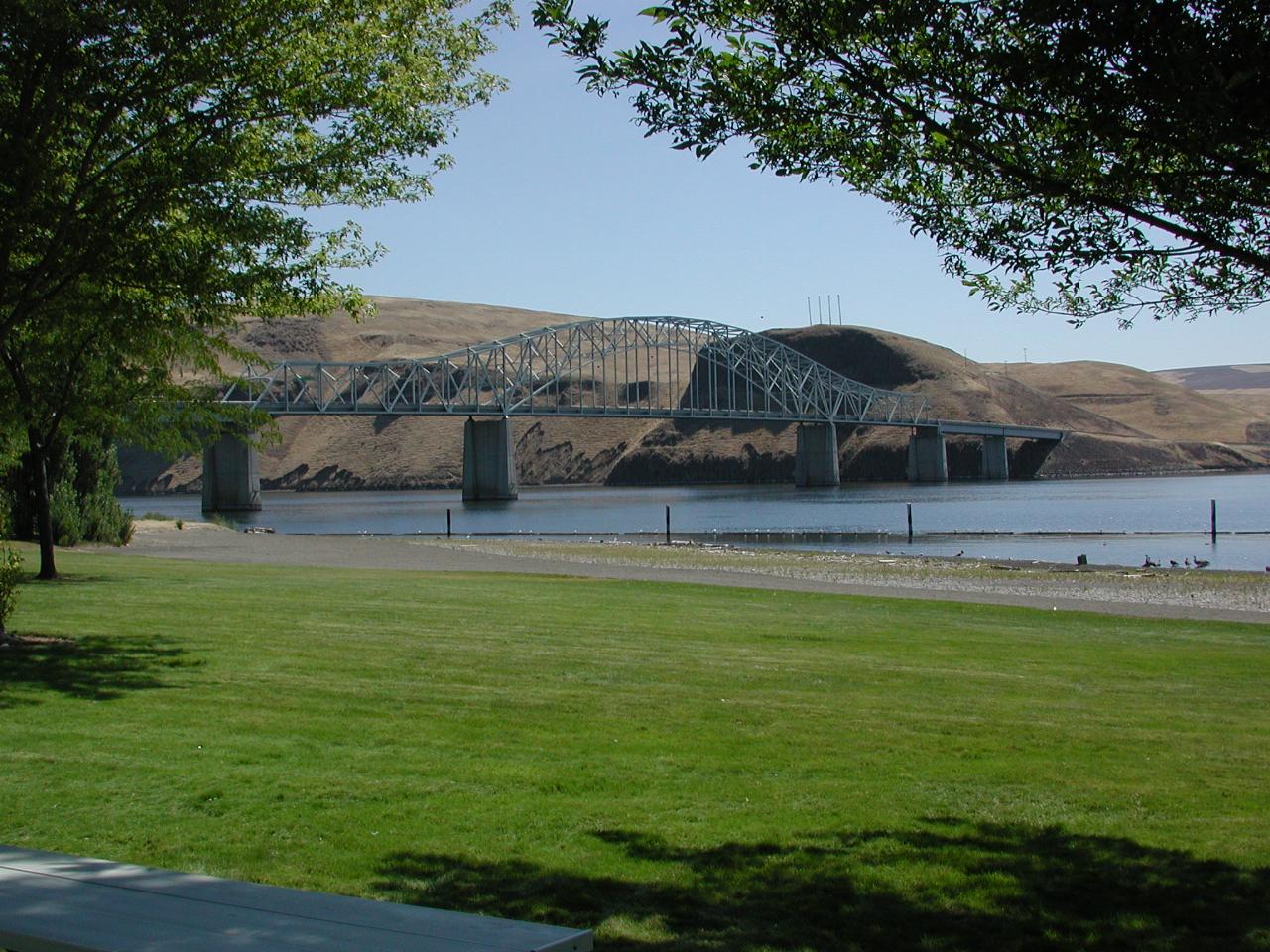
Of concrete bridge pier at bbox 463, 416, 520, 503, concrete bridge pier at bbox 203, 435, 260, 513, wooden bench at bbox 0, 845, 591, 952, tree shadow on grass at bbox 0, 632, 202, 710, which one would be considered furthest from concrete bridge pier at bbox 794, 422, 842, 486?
wooden bench at bbox 0, 845, 591, 952

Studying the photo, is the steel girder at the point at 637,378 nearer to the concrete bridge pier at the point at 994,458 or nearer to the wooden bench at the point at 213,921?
the concrete bridge pier at the point at 994,458

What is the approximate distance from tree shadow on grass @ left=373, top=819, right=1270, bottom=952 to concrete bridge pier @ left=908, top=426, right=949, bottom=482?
553 feet

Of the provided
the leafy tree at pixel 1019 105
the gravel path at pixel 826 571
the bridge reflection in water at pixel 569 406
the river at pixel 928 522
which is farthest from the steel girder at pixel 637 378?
the leafy tree at pixel 1019 105

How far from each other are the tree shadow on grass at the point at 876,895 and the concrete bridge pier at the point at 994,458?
173218mm

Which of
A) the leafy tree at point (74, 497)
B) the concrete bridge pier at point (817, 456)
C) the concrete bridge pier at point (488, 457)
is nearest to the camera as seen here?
the leafy tree at point (74, 497)

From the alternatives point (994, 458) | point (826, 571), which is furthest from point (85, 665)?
point (994, 458)

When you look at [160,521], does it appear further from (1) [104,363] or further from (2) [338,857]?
(2) [338,857]

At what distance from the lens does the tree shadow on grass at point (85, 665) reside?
10422 mm

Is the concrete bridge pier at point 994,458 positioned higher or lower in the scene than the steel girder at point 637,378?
lower

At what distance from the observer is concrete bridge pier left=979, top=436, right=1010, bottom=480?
174 m

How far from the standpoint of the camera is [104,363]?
23.1 meters

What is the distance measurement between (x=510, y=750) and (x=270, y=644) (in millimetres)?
5490

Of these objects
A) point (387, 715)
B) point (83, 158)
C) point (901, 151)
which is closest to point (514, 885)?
point (387, 715)

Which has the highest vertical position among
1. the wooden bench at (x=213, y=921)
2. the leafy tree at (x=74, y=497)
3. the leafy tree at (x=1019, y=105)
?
the leafy tree at (x=1019, y=105)
